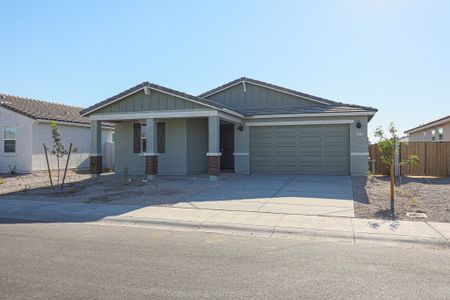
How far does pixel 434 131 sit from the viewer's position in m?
27.3

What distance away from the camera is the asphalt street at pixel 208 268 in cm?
416

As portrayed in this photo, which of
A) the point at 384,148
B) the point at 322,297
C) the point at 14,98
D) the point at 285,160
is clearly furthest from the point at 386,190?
the point at 14,98

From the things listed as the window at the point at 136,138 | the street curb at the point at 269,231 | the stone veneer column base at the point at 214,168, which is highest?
the window at the point at 136,138

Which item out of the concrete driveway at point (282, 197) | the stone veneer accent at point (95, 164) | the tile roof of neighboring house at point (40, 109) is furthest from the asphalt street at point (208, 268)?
the tile roof of neighboring house at point (40, 109)

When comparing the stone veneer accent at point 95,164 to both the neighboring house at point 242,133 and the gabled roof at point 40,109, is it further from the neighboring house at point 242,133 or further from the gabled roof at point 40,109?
the gabled roof at point 40,109

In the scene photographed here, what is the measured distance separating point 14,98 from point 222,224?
19685 mm

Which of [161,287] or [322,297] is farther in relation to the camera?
[161,287]

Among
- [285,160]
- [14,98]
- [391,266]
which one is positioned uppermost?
[14,98]

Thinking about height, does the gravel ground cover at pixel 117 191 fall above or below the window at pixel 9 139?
below

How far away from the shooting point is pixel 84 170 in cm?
2236

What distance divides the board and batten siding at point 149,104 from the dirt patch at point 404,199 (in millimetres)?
7295

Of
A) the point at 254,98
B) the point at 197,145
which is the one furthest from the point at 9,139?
the point at 254,98

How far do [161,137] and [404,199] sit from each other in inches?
445

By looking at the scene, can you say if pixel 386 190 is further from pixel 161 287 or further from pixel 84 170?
pixel 84 170
